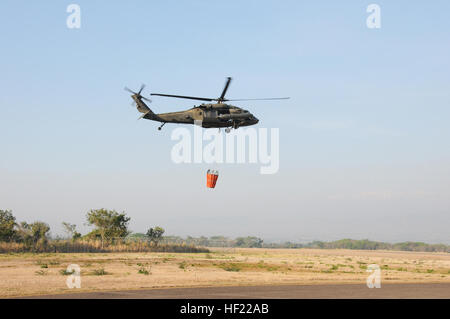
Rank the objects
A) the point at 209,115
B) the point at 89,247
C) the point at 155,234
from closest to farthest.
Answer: the point at 209,115, the point at 89,247, the point at 155,234

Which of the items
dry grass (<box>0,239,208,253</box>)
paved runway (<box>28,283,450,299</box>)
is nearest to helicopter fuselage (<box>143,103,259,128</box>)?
paved runway (<box>28,283,450,299</box>)

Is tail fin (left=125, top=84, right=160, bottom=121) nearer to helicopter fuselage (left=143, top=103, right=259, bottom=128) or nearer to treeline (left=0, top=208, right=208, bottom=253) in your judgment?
helicopter fuselage (left=143, top=103, right=259, bottom=128)

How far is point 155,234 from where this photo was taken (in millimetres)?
90375

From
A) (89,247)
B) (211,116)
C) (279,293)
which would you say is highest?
(211,116)

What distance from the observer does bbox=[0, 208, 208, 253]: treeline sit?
73062 millimetres

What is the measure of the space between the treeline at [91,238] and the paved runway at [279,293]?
4882cm

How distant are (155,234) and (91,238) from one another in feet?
35.7

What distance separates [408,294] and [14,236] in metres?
65.8

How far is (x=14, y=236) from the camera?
7831cm

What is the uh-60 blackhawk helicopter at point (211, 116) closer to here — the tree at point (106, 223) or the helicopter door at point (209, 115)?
the helicopter door at point (209, 115)

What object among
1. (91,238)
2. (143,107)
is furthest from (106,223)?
(143,107)

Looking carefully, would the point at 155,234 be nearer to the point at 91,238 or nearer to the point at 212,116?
the point at 91,238
